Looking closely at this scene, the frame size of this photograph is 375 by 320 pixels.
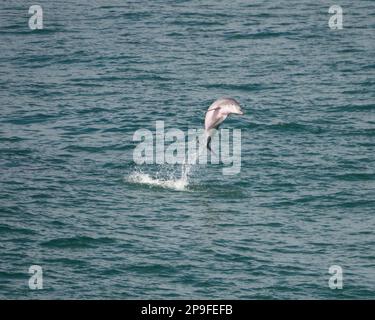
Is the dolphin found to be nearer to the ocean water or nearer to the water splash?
the ocean water

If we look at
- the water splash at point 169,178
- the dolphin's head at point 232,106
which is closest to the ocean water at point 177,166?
the water splash at point 169,178

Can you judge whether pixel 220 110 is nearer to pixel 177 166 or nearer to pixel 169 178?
pixel 169 178

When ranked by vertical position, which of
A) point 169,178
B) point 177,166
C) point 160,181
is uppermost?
point 177,166

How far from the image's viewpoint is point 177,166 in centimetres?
5281

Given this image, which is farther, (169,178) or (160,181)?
(169,178)

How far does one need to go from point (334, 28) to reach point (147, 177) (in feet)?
90.1

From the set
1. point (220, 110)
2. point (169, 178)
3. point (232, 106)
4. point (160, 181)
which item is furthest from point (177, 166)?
point (232, 106)

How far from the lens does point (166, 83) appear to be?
6631 cm

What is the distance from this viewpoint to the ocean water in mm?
42156

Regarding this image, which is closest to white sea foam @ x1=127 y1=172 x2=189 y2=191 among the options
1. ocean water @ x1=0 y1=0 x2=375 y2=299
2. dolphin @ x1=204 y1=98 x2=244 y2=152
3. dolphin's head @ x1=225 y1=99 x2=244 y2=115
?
ocean water @ x1=0 y1=0 x2=375 y2=299

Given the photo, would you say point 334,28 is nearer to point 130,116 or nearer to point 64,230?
point 130,116

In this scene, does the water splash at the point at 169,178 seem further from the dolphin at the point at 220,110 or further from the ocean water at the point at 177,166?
the dolphin at the point at 220,110
